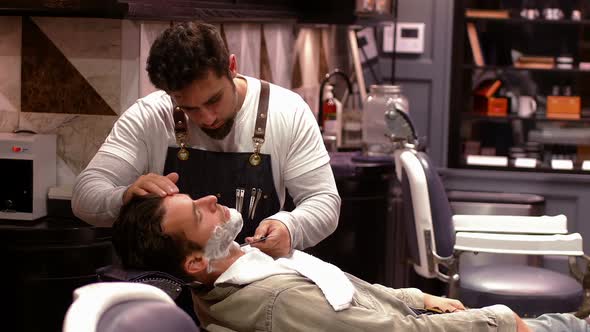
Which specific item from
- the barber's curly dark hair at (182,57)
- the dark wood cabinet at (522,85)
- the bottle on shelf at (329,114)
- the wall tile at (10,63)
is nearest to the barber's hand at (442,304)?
the barber's curly dark hair at (182,57)

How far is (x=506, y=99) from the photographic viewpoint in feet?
20.6

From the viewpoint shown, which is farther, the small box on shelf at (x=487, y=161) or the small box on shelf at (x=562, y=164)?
the small box on shelf at (x=487, y=161)

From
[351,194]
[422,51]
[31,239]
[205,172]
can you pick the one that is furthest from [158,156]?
[422,51]

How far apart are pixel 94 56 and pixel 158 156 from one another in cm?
106

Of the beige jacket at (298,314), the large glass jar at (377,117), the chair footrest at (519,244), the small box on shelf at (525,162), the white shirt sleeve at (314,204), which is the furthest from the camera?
the small box on shelf at (525,162)

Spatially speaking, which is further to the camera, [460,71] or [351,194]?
[460,71]

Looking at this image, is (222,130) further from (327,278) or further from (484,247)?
(484,247)

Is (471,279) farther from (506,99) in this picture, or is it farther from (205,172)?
(506,99)

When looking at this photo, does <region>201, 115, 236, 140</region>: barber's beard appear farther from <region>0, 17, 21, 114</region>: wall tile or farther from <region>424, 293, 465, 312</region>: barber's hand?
→ <region>0, 17, 21, 114</region>: wall tile

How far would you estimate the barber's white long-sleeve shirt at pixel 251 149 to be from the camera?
2.54 m

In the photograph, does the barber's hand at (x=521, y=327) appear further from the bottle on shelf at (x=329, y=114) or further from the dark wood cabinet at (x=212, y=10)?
the bottle on shelf at (x=329, y=114)

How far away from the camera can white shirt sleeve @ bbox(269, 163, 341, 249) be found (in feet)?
8.35

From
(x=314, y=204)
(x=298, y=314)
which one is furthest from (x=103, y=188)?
(x=298, y=314)

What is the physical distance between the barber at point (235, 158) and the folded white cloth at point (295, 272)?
214 mm
